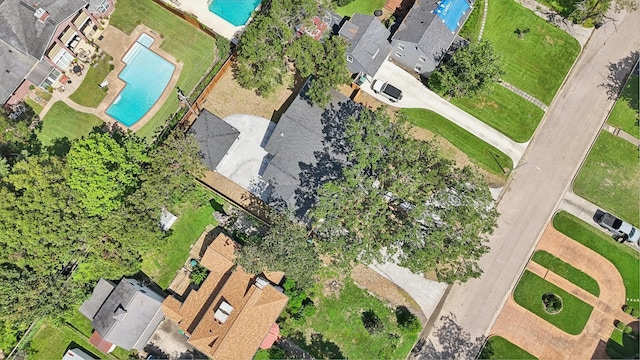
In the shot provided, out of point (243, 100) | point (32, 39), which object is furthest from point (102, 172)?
point (32, 39)

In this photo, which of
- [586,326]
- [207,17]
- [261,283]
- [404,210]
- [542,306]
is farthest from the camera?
[207,17]

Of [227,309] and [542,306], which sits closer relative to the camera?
[227,309]

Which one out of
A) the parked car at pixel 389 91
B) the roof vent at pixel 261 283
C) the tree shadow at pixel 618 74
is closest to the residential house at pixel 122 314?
the roof vent at pixel 261 283

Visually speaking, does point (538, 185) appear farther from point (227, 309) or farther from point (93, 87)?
point (93, 87)

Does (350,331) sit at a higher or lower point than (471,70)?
lower

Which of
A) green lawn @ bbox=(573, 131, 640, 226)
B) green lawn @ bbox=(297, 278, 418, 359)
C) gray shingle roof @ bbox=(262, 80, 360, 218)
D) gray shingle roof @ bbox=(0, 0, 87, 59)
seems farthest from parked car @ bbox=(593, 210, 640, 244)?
gray shingle roof @ bbox=(0, 0, 87, 59)

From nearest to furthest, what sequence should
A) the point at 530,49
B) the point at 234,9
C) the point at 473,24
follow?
the point at 530,49 < the point at 473,24 < the point at 234,9

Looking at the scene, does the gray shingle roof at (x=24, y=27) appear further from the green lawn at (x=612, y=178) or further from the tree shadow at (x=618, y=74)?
the tree shadow at (x=618, y=74)

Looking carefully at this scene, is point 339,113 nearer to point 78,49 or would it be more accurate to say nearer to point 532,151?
point 532,151
